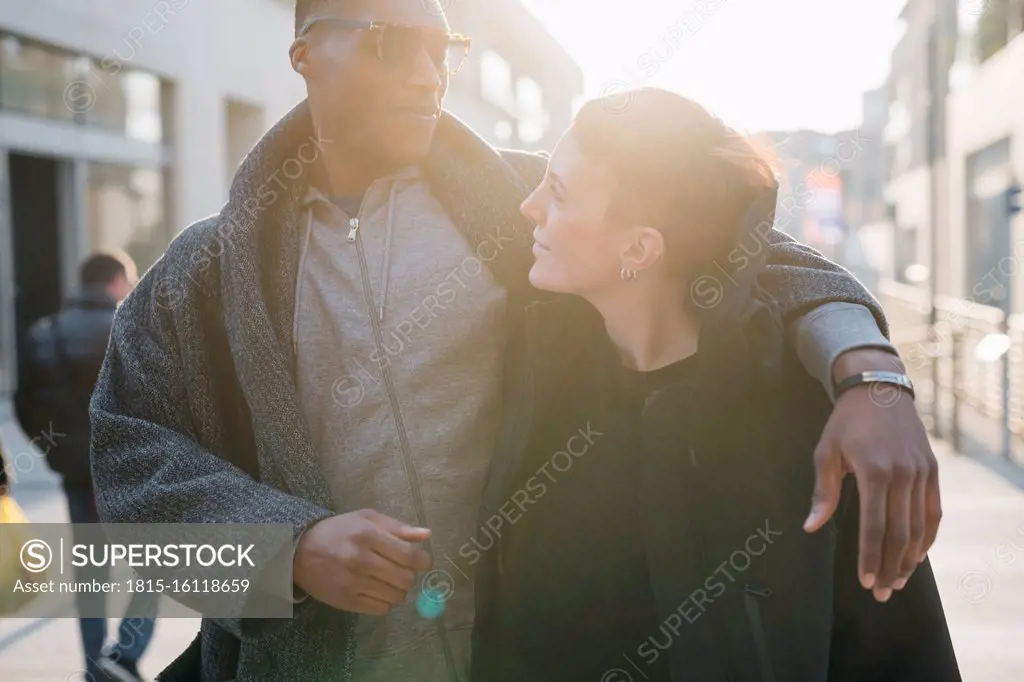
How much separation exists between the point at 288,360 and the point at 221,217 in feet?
1.08

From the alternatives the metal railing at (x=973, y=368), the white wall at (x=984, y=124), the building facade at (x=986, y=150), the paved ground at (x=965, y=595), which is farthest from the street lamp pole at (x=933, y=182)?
the white wall at (x=984, y=124)

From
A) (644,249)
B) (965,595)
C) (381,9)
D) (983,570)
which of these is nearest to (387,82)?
(381,9)

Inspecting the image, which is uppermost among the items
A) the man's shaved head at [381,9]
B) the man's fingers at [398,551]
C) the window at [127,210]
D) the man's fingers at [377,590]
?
the window at [127,210]

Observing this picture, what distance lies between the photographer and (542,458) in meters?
2.15

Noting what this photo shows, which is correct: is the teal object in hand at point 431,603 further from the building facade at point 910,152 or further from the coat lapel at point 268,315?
the building facade at point 910,152

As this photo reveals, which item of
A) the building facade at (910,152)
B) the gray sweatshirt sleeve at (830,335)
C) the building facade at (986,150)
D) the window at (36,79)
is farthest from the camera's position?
the building facade at (910,152)

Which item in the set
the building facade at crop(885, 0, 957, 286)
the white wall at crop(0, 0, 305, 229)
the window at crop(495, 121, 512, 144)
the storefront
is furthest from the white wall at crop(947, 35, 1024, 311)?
the storefront

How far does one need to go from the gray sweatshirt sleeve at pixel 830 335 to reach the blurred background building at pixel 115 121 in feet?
42.2

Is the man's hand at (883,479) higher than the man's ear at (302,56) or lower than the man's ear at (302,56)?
lower

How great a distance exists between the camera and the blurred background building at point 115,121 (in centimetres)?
1404

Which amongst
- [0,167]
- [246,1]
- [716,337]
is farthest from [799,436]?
[246,1]

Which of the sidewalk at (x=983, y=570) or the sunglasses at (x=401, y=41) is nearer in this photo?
the sunglasses at (x=401, y=41)

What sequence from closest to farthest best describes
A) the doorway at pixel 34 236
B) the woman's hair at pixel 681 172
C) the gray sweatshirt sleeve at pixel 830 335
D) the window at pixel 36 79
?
the gray sweatshirt sleeve at pixel 830 335, the woman's hair at pixel 681 172, the window at pixel 36 79, the doorway at pixel 34 236

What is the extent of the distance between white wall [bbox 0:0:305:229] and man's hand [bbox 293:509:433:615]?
12647mm
